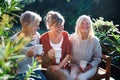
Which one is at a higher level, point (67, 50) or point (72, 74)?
point (67, 50)

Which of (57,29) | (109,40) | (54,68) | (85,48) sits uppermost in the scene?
(57,29)

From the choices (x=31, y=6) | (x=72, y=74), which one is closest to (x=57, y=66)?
(x=72, y=74)

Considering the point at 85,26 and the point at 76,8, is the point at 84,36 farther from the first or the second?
the point at 76,8

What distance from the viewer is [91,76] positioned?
13.8 ft

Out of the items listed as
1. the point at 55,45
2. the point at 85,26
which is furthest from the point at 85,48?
the point at 55,45

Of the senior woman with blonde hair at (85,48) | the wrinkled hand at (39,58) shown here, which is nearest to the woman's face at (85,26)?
the senior woman with blonde hair at (85,48)

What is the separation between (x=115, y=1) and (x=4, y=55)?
15.0 metres

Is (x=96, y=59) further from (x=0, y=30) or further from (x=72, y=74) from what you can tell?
(x=0, y=30)

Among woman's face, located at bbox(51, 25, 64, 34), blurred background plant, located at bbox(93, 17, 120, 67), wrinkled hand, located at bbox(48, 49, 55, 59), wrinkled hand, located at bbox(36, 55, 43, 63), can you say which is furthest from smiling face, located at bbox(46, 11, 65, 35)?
blurred background plant, located at bbox(93, 17, 120, 67)

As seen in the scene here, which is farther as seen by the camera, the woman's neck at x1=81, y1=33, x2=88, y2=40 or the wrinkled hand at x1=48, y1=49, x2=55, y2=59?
the woman's neck at x1=81, y1=33, x2=88, y2=40

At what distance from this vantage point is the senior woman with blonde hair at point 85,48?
4.20 m

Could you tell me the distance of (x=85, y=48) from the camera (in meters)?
4.32

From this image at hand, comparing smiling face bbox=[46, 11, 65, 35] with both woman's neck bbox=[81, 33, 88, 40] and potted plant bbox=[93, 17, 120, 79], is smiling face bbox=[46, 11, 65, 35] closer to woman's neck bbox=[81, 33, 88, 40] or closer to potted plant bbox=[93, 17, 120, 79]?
woman's neck bbox=[81, 33, 88, 40]

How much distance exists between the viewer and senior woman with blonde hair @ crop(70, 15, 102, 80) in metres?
4.20
